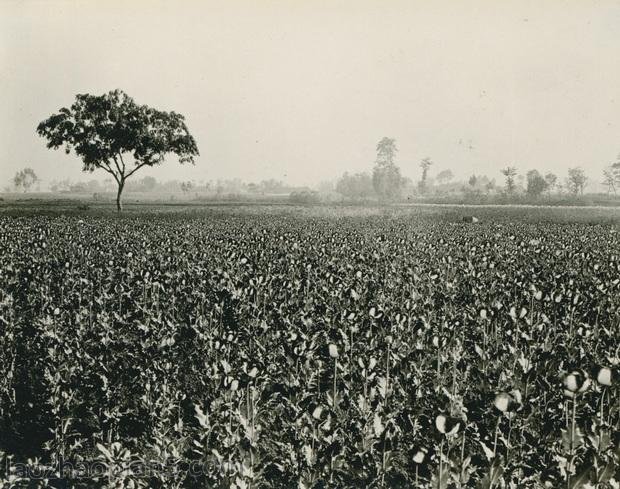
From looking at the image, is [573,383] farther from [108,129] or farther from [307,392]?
[108,129]

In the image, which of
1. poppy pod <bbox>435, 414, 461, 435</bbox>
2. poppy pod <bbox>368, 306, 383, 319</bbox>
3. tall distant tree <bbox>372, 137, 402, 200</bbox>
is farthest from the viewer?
tall distant tree <bbox>372, 137, 402, 200</bbox>

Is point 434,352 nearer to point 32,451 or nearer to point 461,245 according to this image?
point 32,451

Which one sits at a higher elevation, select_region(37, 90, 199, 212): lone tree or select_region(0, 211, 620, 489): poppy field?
select_region(37, 90, 199, 212): lone tree

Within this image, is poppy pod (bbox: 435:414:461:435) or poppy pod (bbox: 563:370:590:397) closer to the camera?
poppy pod (bbox: 435:414:461:435)

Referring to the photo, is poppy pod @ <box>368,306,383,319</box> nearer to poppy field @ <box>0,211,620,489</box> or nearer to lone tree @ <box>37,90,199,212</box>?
poppy field @ <box>0,211,620,489</box>

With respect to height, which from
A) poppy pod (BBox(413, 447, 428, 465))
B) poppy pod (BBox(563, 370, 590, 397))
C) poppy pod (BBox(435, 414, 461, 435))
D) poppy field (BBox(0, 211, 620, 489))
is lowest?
poppy field (BBox(0, 211, 620, 489))

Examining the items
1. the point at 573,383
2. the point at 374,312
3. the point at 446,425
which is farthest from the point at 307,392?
the point at 573,383

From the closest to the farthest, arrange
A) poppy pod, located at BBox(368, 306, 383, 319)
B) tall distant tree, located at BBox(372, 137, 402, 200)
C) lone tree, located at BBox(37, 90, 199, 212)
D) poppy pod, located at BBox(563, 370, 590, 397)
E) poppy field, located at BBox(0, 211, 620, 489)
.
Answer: poppy pod, located at BBox(563, 370, 590, 397), poppy field, located at BBox(0, 211, 620, 489), poppy pod, located at BBox(368, 306, 383, 319), lone tree, located at BBox(37, 90, 199, 212), tall distant tree, located at BBox(372, 137, 402, 200)

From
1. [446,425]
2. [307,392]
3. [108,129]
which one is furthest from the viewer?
[108,129]

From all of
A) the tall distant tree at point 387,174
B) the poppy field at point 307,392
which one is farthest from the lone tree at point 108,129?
the tall distant tree at point 387,174

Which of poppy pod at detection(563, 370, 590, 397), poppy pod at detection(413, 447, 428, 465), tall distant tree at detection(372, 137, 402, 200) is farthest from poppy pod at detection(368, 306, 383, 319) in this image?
tall distant tree at detection(372, 137, 402, 200)

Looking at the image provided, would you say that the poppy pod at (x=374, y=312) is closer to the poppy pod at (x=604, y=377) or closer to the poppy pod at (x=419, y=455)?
the poppy pod at (x=419, y=455)

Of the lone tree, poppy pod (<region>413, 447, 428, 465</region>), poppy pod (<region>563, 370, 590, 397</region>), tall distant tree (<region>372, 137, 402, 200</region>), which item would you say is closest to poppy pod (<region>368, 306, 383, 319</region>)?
poppy pod (<region>413, 447, 428, 465</region>)

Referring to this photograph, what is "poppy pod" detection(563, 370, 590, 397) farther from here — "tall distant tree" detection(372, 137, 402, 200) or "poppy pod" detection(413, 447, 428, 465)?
"tall distant tree" detection(372, 137, 402, 200)
